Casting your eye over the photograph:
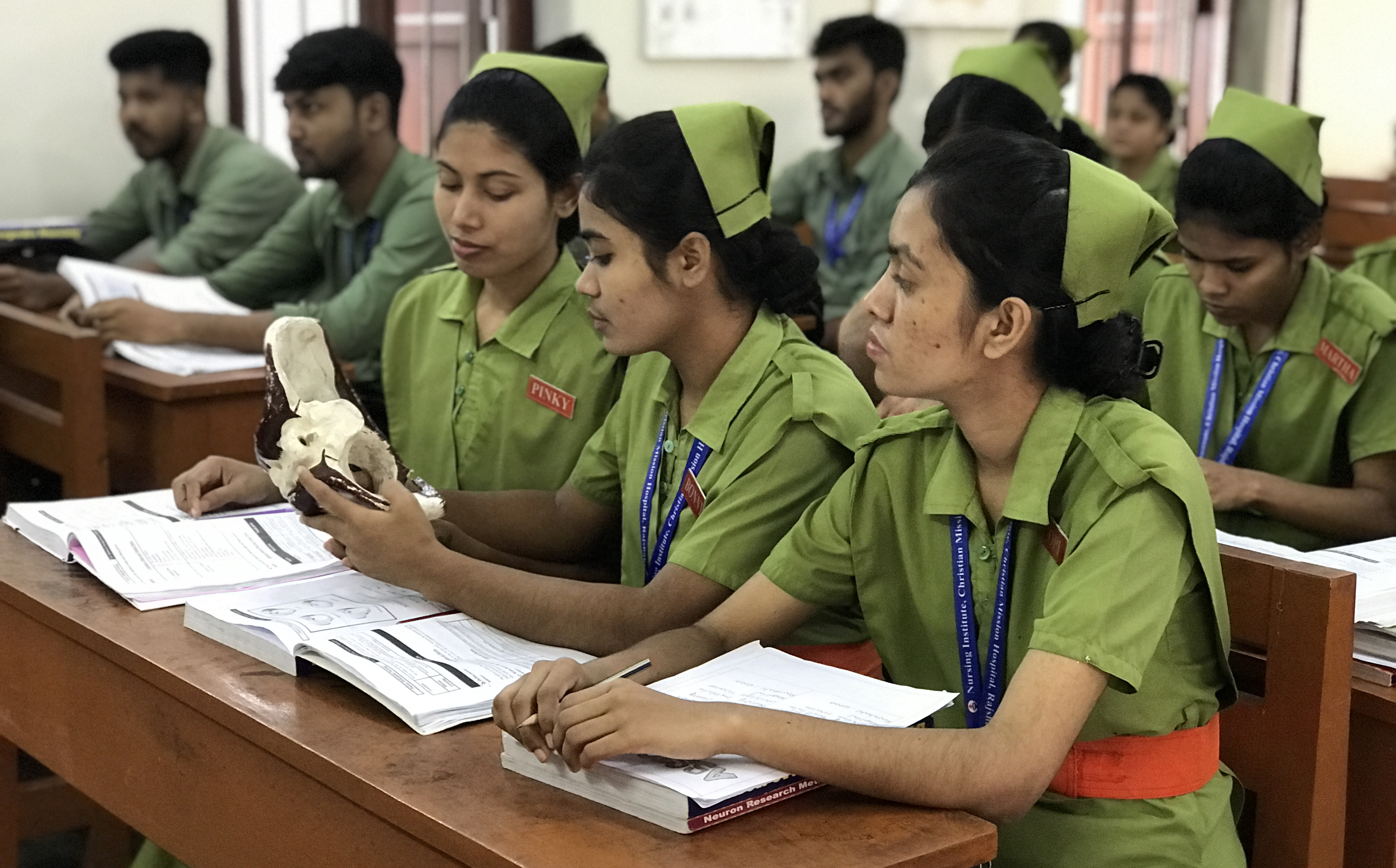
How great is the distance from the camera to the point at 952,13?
19.1ft

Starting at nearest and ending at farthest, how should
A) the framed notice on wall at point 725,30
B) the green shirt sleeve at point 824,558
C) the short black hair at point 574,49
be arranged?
1. the green shirt sleeve at point 824,558
2. the short black hair at point 574,49
3. the framed notice on wall at point 725,30

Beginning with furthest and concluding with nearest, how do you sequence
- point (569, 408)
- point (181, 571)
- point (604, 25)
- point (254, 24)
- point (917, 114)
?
point (917, 114), point (604, 25), point (254, 24), point (569, 408), point (181, 571)

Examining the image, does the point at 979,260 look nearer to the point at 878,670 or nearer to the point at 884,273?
the point at 884,273

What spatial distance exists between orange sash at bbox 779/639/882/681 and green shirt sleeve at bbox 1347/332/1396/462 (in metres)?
0.92

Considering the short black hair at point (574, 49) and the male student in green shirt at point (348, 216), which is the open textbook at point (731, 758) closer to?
the male student in green shirt at point (348, 216)

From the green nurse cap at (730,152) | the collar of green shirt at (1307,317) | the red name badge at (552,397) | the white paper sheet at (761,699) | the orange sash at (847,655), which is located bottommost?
the orange sash at (847,655)

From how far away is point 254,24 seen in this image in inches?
177

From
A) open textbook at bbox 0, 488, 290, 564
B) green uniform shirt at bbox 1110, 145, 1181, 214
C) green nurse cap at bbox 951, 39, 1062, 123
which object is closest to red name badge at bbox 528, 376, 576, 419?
open textbook at bbox 0, 488, 290, 564

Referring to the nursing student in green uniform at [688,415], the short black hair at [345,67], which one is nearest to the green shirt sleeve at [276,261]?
the short black hair at [345,67]

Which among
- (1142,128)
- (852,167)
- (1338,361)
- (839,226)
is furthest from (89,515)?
(1142,128)

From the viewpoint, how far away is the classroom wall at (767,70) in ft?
16.4

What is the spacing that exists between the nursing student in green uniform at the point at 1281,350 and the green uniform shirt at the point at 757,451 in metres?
0.74

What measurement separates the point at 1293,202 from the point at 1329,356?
23 centimetres

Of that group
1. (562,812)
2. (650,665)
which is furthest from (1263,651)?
(562,812)
